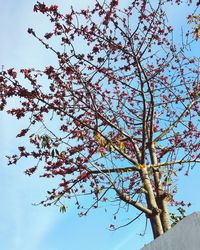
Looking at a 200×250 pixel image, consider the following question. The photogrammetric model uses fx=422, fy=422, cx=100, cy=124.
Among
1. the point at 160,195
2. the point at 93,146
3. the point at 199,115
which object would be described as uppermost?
the point at 199,115

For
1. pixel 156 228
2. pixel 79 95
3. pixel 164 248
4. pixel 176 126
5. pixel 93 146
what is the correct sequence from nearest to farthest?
pixel 164 248 < pixel 156 228 < pixel 79 95 < pixel 93 146 < pixel 176 126

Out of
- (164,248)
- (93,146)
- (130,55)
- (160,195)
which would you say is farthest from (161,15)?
(164,248)

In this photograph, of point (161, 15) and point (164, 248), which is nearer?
point (164, 248)

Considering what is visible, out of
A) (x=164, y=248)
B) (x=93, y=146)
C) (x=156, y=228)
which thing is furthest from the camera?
(x=93, y=146)

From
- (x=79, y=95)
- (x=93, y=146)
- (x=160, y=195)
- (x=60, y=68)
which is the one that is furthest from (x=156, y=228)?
(x=60, y=68)

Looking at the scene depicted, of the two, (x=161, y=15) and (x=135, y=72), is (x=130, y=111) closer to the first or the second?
(x=135, y=72)

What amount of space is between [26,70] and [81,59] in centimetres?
81

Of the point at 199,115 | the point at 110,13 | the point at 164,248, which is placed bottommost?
the point at 164,248

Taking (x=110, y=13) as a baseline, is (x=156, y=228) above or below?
below

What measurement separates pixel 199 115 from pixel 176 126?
1.49 ft

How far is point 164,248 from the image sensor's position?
10.00ft

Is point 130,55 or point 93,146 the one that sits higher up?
point 130,55

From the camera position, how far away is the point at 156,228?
5.36m

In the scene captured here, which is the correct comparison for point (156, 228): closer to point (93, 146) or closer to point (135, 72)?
point (93, 146)
